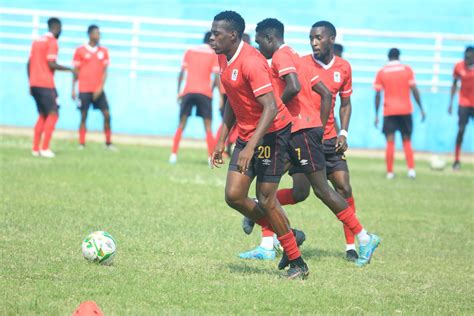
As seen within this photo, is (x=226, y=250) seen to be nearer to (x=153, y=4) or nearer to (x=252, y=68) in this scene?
(x=252, y=68)

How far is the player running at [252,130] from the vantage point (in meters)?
7.68

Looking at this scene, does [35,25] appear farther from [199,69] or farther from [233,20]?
[233,20]

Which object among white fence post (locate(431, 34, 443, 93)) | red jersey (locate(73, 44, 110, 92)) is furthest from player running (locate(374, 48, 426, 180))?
white fence post (locate(431, 34, 443, 93))

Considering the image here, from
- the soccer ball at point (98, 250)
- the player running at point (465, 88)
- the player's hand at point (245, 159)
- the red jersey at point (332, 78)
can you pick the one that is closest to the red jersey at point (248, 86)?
the player's hand at point (245, 159)

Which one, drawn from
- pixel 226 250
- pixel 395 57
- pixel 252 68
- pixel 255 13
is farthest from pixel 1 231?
pixel 255 13

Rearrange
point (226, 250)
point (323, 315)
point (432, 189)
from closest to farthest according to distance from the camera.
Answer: point (323, 315), point (226, 250), point (432, 189)

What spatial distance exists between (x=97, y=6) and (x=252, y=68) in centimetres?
2126

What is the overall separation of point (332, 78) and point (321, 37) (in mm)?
496

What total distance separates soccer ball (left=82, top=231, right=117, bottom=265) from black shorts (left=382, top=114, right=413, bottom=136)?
11.7m

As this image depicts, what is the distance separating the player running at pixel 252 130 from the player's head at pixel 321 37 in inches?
60.5

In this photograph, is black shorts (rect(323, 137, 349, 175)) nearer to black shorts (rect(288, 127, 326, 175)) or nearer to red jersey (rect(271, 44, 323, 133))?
red jersey (rect(271, 44, 323, 133))

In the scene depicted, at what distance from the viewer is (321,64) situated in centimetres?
980

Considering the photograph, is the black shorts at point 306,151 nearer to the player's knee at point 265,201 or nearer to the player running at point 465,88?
the player's knee at point 265,201

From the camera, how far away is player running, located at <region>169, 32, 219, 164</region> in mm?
18991
